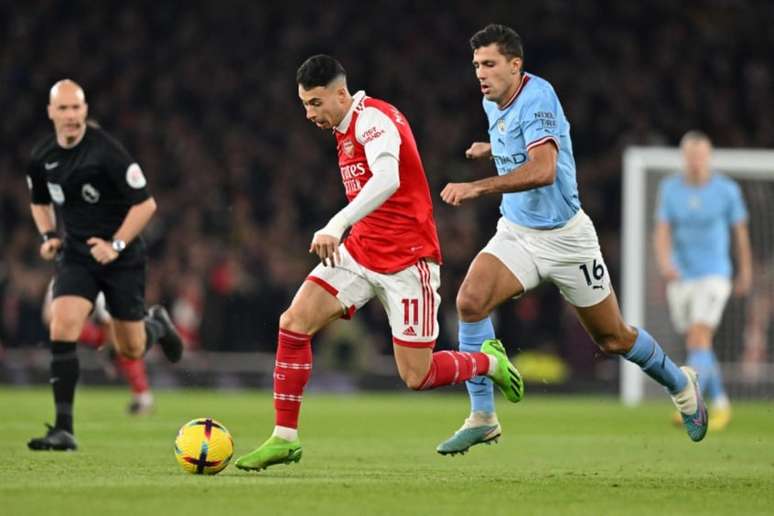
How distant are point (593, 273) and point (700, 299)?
193 inches

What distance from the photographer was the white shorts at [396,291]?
7805 millimetres

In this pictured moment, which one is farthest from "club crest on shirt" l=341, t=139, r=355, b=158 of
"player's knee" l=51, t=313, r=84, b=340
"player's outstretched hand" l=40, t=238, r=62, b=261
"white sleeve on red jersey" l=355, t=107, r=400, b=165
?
"player's outstretched hand" l=40, t=238, r=62, b=261

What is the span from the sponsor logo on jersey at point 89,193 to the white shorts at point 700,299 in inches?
219

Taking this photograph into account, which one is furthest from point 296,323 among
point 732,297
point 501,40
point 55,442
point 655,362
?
point 732,297

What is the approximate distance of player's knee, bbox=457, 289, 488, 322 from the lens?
8.37 meters

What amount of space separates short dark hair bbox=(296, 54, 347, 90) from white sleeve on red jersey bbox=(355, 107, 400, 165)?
254mm

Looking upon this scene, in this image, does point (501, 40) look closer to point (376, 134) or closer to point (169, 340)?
point (376, 134)

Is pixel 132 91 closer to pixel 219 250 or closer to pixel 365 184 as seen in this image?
pixel 219 250

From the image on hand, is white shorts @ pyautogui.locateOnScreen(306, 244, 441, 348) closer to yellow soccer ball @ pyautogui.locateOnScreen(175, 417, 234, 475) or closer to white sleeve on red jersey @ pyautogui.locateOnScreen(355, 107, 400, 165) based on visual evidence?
white sleeve on red jersey @ pyautogui.locateOnScreen(355, 107, 400, 165)

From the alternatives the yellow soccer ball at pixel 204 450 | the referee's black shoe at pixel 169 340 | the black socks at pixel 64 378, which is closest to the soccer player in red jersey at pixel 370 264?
the yellow soccer ball at pixel 204 450

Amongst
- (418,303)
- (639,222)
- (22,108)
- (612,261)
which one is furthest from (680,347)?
(22,108)

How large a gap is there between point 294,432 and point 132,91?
16565mm

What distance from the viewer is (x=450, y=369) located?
8.02m

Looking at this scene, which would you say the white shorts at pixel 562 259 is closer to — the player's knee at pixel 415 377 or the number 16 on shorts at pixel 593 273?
the number 16 on shorts at pixel 593 273
